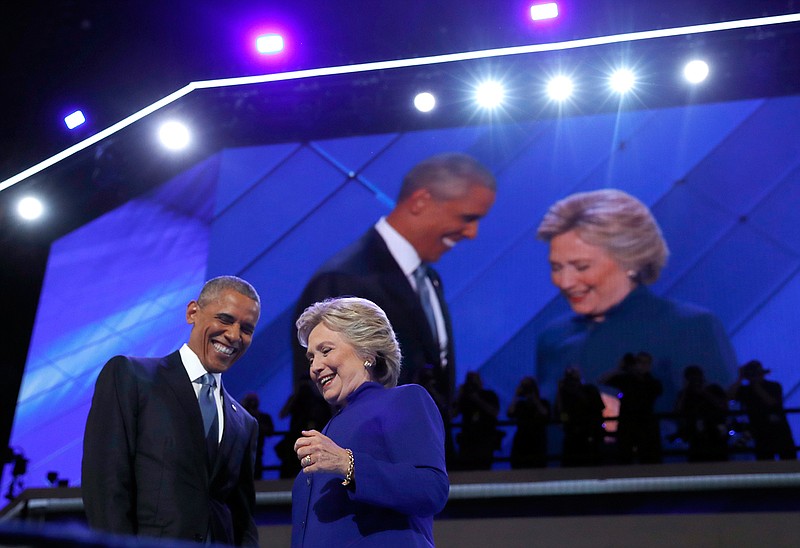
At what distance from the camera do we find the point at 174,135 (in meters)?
6.52

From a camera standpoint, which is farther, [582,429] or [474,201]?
[474,201]

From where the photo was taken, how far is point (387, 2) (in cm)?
491

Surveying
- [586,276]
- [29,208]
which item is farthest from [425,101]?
[29,208]

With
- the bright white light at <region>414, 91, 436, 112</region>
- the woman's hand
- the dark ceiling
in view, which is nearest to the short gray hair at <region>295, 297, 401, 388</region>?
the woman's hand

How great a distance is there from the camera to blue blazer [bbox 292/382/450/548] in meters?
1.67

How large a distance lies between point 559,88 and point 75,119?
332cm

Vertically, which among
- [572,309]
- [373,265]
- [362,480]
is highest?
[373,265]

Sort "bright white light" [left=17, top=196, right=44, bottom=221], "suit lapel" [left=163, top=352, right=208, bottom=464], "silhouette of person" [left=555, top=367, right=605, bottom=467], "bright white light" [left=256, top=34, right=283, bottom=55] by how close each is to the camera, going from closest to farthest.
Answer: "suit lapel" [left=163, top=352, right=208, bottom=464], "silhouette of person" [left=555, top=367, right=605, bottom=467], "bright white light" [left=256, top=34, right=283, bottom=55], "bright white light" [left=17, top=196, right=44, bottom=221]

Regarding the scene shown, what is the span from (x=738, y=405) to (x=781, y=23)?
2.37 metres

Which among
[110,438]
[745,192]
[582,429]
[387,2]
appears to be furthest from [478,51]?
[110,438]

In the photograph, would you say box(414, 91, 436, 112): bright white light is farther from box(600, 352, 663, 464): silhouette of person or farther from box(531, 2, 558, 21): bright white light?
box(600, 352, 663, 464): silhouette of person

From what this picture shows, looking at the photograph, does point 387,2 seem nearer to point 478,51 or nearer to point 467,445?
point 478,51

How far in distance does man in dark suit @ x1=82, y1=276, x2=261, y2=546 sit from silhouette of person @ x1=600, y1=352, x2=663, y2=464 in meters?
3.22

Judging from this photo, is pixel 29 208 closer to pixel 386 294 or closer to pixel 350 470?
pixel 386 294
